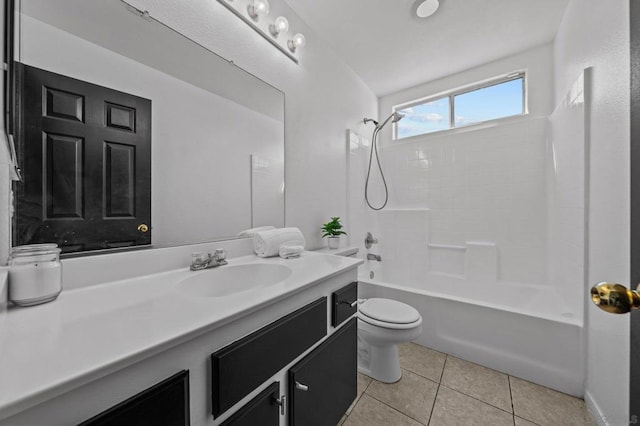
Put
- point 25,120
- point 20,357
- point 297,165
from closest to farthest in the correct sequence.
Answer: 1. point 20,357
2. point 25,120
3. point 297,165

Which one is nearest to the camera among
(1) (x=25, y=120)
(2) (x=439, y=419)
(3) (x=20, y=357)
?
(3) (x=20, y=357)

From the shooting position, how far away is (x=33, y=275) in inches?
24.8

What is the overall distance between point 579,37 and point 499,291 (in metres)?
1.97

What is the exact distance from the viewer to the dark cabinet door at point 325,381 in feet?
2.72

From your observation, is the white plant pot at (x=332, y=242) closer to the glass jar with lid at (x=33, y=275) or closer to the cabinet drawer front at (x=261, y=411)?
the cabinet drawer front at (x=261, y=411)

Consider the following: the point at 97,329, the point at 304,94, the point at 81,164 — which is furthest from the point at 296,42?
the point at 97,329

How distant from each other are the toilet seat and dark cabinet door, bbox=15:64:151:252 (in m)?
1.24

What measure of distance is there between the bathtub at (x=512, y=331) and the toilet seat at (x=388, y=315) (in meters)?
0.38

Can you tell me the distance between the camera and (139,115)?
984 mm


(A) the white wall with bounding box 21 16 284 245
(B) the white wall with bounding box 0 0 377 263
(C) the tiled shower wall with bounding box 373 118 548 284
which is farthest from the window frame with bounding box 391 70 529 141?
(A) the white wall with bounding box 21 16 284 245

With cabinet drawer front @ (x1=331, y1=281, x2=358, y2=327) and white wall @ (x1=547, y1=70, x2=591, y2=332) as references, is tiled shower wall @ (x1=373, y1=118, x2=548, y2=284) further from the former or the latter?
cabinet drawer front @ (x1=331, y1=281, x2=358, y2=327)

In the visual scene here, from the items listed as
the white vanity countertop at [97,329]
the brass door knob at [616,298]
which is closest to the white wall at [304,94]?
the white vanity countertop at [97,329]

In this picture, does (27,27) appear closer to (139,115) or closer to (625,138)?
(139,115)

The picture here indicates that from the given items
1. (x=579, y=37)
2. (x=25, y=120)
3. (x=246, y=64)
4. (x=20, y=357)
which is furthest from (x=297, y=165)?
(x=579, y=37)
